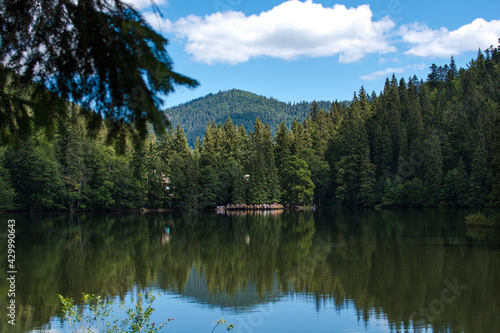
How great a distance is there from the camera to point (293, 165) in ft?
234

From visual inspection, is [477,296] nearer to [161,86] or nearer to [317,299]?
[317,299]

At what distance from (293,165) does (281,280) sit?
55565mm

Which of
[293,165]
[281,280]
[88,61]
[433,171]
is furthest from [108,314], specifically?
[293,165]

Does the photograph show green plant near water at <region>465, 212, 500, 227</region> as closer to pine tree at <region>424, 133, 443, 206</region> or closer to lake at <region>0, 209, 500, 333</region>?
lake at <region>0, 209, 500, 333</region>

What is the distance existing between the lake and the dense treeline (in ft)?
108

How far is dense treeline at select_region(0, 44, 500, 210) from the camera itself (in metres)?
57.9

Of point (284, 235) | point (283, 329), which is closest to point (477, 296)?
point (283, 329)

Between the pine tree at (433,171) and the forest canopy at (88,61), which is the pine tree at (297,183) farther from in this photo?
the forest canopy at (88,61)

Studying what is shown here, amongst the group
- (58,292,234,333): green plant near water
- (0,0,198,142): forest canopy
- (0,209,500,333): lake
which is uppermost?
(0,0,198,142): forest canopy

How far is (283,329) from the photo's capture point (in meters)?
11.1

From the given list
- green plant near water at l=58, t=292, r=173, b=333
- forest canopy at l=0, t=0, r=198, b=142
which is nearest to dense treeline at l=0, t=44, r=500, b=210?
green plant near water at l=58, t=292, r=173, b=333

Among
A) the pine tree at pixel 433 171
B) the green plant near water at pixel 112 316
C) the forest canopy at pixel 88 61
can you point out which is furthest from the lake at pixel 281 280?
the pine tree at pixel 433 171

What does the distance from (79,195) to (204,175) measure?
1854 centimetres

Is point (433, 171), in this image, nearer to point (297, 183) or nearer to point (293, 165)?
point (297, 183)
